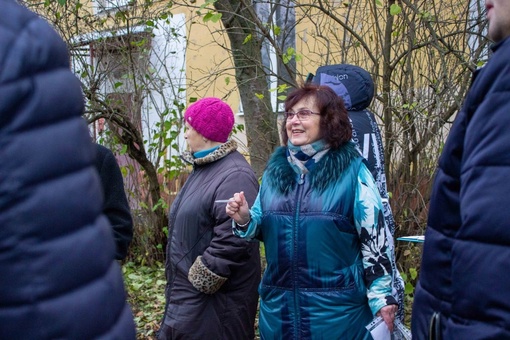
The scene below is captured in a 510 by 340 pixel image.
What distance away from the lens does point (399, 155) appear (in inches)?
249

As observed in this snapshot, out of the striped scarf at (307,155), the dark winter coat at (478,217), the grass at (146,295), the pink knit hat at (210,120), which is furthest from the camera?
the grass at (146,295)

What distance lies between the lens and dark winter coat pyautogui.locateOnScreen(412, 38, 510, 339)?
1535 mm

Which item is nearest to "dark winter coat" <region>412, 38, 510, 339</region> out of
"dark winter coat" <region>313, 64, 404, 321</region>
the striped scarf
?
the striped scarf

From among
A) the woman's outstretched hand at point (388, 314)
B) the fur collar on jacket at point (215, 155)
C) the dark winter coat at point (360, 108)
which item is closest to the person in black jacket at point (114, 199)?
the fur collar on jacket at point (215, 155)

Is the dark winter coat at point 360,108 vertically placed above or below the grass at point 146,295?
above

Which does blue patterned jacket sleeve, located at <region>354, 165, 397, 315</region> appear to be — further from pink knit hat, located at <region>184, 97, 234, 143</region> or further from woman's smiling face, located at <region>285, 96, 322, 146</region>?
pink knit hat, located at <region>184, 97, 234, 143</region>

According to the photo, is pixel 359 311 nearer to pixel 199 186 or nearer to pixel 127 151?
pixel 199 186

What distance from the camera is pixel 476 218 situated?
157 cm

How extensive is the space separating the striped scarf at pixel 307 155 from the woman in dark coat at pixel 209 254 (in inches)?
25.5

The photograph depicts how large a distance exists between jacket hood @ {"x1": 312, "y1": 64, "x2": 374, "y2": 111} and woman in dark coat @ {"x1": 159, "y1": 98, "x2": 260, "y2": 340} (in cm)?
69

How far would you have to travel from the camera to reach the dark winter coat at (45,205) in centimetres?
131

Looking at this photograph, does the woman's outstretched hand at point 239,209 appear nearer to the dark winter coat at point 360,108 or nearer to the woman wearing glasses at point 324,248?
the woman wearing glasses at point 324,248

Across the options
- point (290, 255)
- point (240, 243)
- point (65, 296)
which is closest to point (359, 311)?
point (290, 255)

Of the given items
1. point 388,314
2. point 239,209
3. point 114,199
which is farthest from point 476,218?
point 114,199
